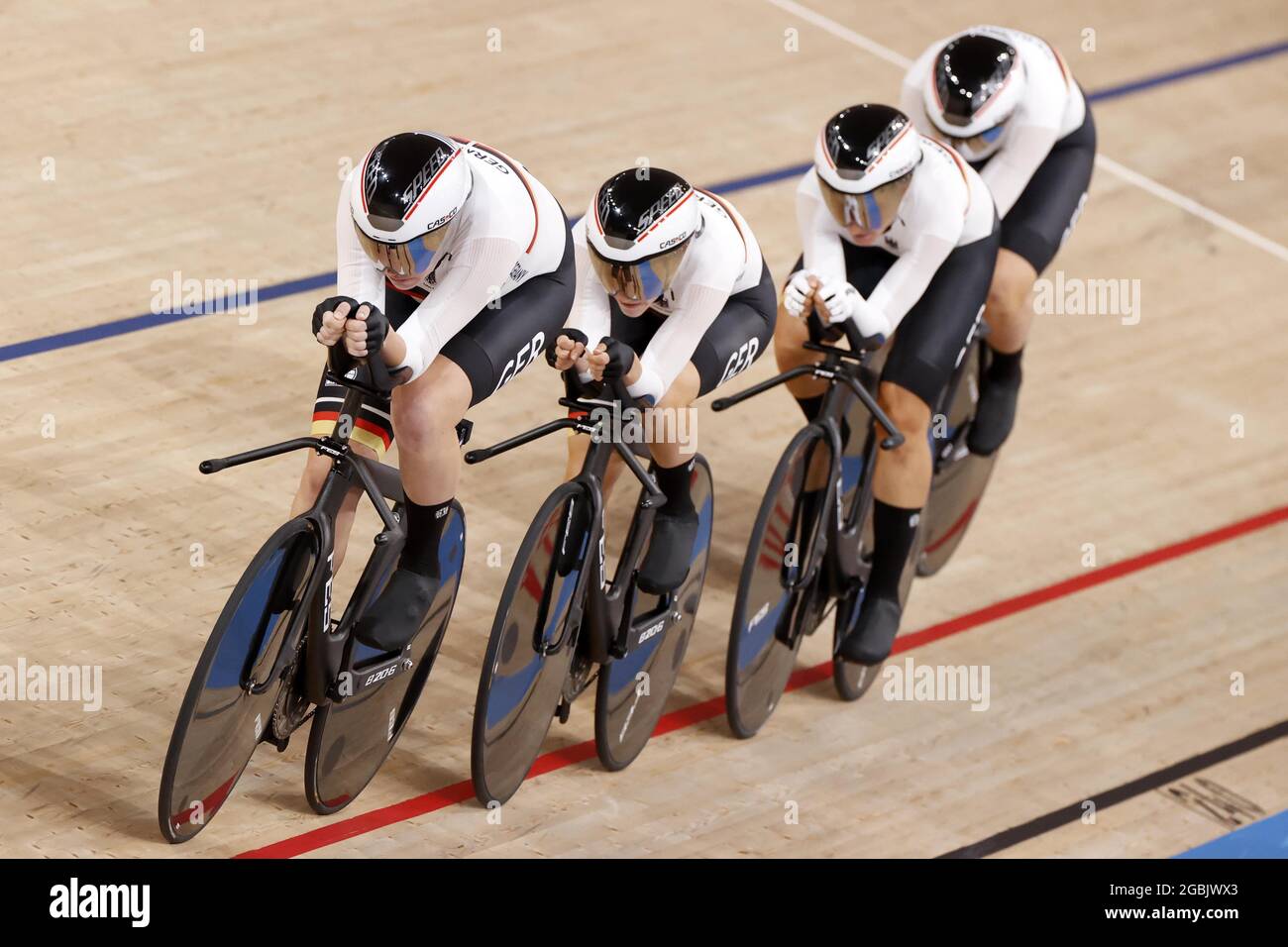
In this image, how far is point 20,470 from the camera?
4609mm

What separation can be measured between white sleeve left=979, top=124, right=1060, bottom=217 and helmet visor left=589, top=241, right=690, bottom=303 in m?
1.37

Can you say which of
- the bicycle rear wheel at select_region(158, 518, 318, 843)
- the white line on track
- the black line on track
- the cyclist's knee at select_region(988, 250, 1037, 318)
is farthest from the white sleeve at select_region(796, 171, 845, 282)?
the white line on track

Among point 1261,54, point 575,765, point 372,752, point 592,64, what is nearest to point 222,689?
point 372,752

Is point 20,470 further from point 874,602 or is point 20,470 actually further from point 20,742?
point 874,602

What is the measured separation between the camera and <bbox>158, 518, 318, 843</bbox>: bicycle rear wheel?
132 inches

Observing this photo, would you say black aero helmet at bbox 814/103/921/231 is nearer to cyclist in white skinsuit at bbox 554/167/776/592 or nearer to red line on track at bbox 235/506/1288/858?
cyclist in white skinsuit at bbox 554/167/776/592

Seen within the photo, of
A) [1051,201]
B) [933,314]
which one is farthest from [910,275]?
[1051,201]

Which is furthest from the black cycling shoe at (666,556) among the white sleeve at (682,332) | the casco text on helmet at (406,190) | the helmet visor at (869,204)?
the casco text on helmet at (406,190)

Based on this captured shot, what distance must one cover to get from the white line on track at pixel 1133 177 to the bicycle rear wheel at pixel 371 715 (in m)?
4.10

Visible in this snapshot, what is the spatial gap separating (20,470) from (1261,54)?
228 inches

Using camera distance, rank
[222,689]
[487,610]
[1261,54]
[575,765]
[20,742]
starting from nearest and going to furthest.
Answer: [222,689] < [20,742] < [575,765] < [487,610] < [1261,54]

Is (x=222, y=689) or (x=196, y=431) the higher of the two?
(x=222, y=689)

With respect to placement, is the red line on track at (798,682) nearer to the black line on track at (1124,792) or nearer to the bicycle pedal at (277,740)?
the bicycle pedal at (277,740)

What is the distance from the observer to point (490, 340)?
3.64 metres
